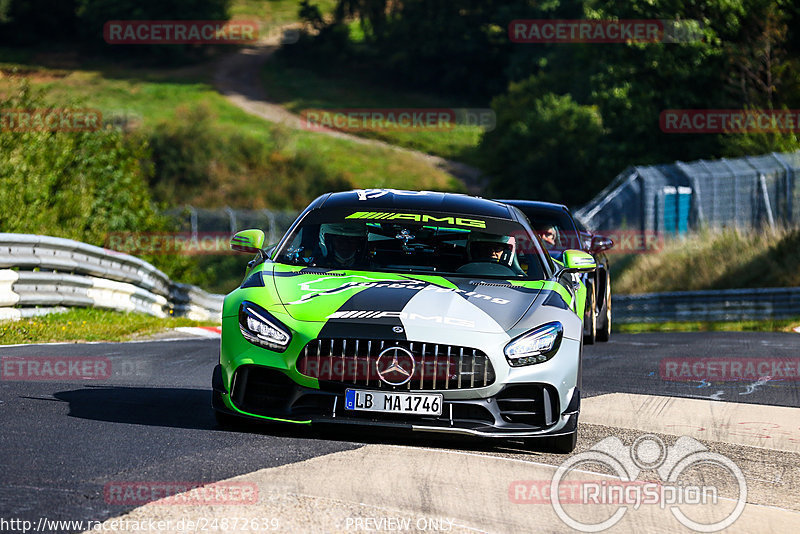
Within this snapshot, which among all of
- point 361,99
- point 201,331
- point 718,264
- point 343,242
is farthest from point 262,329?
point 361,99

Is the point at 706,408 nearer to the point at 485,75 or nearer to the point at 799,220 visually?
the point at 799,220

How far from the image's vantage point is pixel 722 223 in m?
26.9

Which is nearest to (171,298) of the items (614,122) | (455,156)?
(614,122)

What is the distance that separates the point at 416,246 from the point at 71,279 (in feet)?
28.2

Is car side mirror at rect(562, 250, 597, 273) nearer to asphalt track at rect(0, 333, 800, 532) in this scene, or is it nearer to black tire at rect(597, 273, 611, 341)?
asphalt track at rect(0, 333, 800, 532)

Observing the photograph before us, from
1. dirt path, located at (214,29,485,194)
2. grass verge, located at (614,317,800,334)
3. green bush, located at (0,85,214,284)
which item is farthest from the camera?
dirt path, located at (214,29,485,194)

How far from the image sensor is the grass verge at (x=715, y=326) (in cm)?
2033

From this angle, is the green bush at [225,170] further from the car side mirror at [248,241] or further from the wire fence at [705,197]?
the car side mirror at [248,241]

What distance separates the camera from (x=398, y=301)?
6.65 metres

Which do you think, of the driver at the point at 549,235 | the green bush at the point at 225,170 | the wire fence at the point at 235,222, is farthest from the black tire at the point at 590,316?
the green bush at the point at 225,170

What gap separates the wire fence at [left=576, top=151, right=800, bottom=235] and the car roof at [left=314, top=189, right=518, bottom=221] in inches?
687

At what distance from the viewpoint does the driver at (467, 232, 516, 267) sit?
25.5 ft

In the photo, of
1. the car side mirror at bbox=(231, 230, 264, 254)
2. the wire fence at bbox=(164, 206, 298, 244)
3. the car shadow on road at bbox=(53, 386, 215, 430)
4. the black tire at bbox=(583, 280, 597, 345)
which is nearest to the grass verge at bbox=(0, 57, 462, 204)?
the wire fence at bbox=(164, 206, 298, 244)

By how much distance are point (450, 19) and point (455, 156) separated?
1554cm
